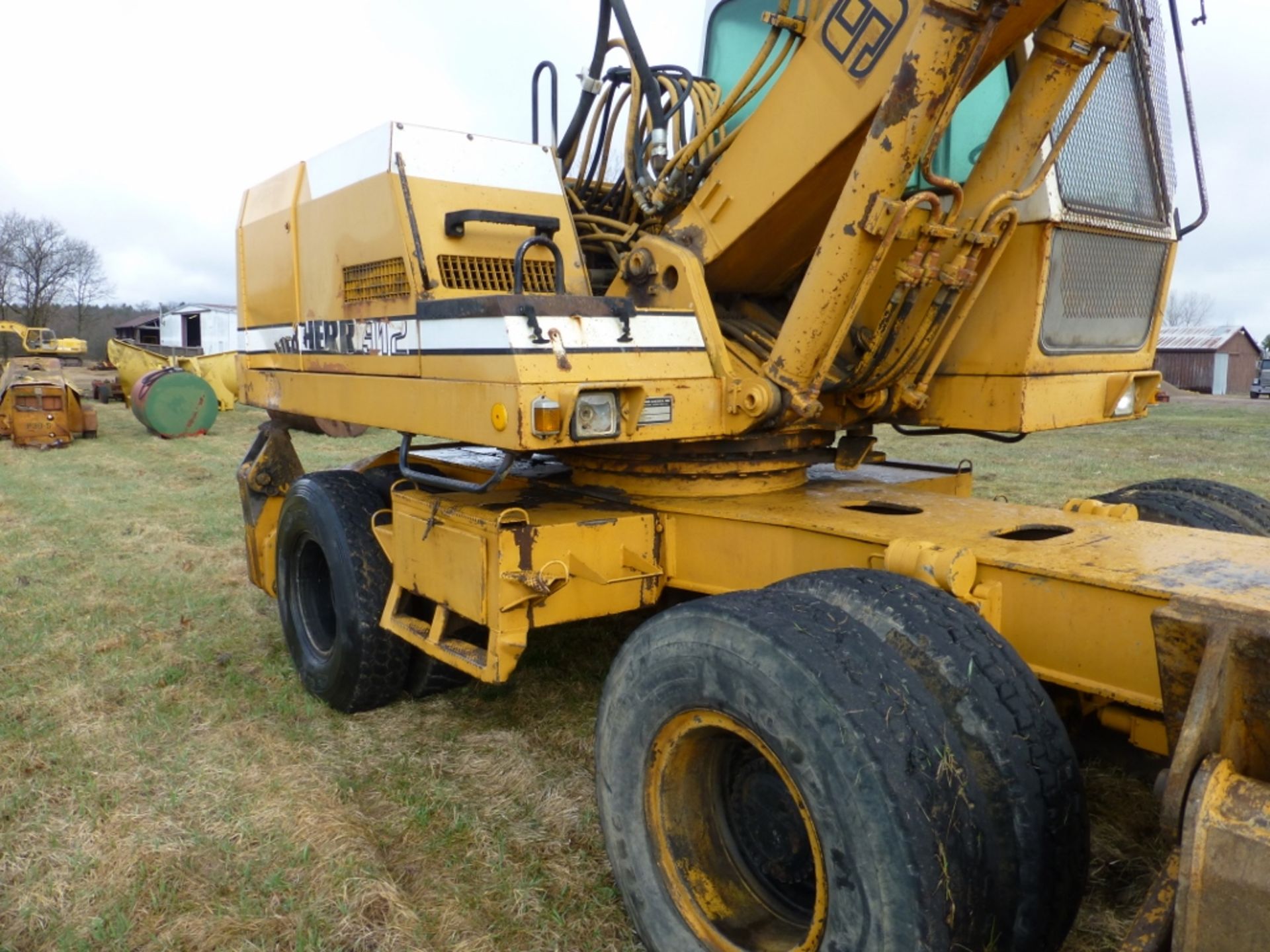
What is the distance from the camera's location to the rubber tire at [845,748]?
1.89 metres

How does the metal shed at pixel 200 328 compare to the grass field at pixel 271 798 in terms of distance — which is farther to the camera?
the metal shed at pixel 200 328

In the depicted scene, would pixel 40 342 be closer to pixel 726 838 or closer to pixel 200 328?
pixel 200 328

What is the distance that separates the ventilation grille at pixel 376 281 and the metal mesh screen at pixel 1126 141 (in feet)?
7.05

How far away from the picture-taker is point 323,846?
3.20m

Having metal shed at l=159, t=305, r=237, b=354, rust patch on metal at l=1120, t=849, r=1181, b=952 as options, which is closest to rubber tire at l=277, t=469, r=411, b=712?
rust patch on metal at l=1120, t=849, r=1181, b=952

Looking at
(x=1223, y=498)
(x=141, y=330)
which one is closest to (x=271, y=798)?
(x=1223, y=498)

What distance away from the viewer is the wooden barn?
44.0 metres

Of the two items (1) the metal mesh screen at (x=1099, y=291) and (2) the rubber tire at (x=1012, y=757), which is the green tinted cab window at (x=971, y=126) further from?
(2) the rubber tire at (x=1012, y=757)

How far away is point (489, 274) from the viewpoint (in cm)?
357

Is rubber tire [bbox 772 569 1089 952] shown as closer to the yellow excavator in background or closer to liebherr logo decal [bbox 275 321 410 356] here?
liebherr logo decal [bbox 275 321 410 356]

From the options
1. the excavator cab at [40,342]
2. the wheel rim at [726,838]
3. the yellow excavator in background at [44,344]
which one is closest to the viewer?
the wheel rim at [726,838]

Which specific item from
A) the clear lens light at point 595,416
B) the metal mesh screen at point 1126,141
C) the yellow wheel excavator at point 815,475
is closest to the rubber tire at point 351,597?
the yellow wheel excavator at point 815,475

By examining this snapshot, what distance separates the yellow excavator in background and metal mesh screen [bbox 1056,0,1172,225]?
23.8m

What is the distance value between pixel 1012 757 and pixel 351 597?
9.23 feet
